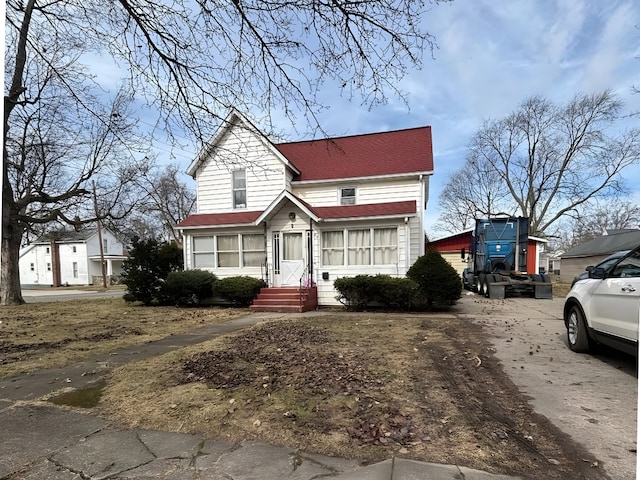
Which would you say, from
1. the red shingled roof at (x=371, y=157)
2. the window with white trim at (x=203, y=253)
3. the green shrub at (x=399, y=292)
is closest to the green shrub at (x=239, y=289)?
the window with white trim at (x=203, y=253)

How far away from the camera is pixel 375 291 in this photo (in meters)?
12.1

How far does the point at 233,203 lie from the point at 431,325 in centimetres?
983

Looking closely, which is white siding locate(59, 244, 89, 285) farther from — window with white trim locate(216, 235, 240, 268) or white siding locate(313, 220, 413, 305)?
white siding locate(313, 220, 413, 305)

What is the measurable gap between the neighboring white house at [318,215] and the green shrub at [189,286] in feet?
2.95

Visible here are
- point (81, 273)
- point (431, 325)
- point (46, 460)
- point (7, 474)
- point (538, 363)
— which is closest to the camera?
point (7, 474)

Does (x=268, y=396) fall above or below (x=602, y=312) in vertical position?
below

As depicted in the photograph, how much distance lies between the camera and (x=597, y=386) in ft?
14.5

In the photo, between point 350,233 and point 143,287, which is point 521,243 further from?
point 143,287

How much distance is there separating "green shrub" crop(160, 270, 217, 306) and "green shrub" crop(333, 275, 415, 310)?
197 inches

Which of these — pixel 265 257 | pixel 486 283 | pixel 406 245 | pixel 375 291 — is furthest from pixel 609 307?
pixel 486 283

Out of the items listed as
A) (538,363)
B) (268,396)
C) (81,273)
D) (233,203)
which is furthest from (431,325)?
(81,273)

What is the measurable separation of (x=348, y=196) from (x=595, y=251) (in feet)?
77.2

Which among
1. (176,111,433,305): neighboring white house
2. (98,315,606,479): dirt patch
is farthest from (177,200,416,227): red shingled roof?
(98,315,606,479): dirt patch

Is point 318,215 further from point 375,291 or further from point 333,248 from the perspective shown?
point 375,291
